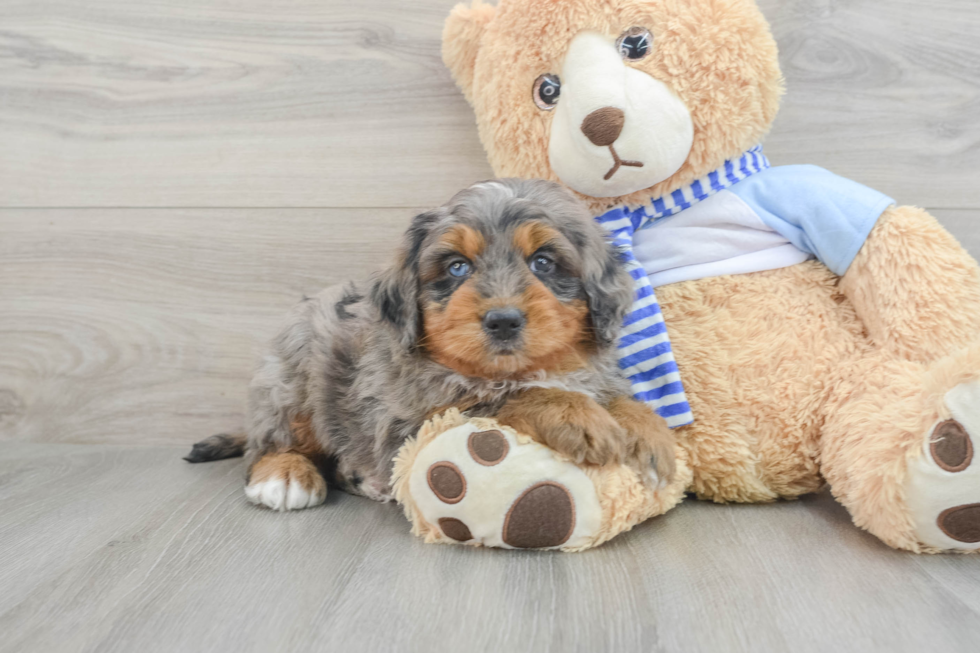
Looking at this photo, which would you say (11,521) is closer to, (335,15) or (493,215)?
(493,215)

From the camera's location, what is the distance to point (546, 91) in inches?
71.7

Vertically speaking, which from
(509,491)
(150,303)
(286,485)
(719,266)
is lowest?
(286,485)

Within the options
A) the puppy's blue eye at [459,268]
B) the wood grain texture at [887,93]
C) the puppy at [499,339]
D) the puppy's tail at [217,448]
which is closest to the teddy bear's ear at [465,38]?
the puppy at [499,339]

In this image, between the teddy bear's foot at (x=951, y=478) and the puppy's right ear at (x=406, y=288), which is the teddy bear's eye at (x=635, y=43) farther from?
the teddy bear's foot at (x=951, y=478)

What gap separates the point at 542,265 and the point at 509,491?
1.68ft

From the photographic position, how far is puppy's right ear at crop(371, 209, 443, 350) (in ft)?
5.44

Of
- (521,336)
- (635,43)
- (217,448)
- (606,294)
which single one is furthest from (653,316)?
(217,448)

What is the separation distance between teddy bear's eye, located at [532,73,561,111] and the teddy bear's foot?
112 cm

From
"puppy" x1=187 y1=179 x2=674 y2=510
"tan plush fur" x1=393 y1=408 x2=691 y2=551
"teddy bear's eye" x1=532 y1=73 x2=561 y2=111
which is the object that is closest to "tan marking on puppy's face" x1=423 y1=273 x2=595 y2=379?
"puppy" x1=187 y1=179 x2=674 y2=510

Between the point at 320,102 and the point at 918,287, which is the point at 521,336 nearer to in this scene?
the point at 918,287

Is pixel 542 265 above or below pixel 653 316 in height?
above

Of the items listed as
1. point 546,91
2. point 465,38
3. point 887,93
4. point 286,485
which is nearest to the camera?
point 546,91

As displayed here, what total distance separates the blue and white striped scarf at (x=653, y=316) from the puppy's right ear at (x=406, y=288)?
0.49m

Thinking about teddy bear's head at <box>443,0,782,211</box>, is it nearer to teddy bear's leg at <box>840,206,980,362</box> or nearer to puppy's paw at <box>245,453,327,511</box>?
teddy bear's leg at <box>840,206,980,362</box>
